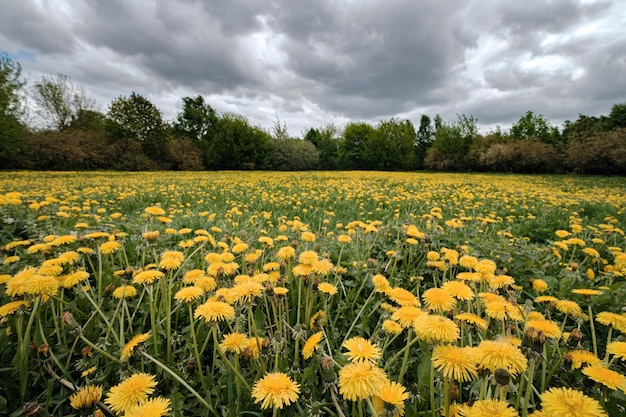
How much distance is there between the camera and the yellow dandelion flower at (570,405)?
0.66 m

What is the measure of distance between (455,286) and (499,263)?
5.41 feet

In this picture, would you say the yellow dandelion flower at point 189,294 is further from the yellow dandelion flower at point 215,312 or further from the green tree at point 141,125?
the green tree at point 141,125

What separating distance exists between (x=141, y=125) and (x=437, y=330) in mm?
32813

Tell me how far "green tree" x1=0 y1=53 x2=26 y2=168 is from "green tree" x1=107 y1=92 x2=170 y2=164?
6686mm

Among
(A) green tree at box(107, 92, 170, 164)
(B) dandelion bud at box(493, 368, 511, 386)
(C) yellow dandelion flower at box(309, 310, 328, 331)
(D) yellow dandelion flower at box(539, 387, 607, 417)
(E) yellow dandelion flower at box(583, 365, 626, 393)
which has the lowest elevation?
(C) yellow dandelion flower at box(309, 310, 328, 331)

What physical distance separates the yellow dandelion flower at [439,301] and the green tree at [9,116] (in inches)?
1094

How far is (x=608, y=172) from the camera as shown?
2145cm

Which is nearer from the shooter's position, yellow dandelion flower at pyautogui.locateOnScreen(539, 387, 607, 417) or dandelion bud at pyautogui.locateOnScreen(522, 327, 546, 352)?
yellow dandelion flower at pyautogui.locateOnScreen(539, 387, 607, 417)

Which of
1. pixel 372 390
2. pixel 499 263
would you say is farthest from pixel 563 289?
pixel 372 390

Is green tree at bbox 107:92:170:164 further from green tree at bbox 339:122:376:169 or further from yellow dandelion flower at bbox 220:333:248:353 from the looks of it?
yellow dandelion flower at bbox 220:333:248:353

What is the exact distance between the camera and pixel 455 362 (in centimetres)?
79

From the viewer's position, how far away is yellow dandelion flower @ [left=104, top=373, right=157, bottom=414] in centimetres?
85

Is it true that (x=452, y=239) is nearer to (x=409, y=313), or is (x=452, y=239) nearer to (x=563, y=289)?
(x=563, y=289)

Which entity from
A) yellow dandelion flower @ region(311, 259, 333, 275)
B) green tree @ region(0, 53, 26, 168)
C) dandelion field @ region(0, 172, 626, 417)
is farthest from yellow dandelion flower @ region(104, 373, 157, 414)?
green tree @ region(0, 53, 26, 168)
